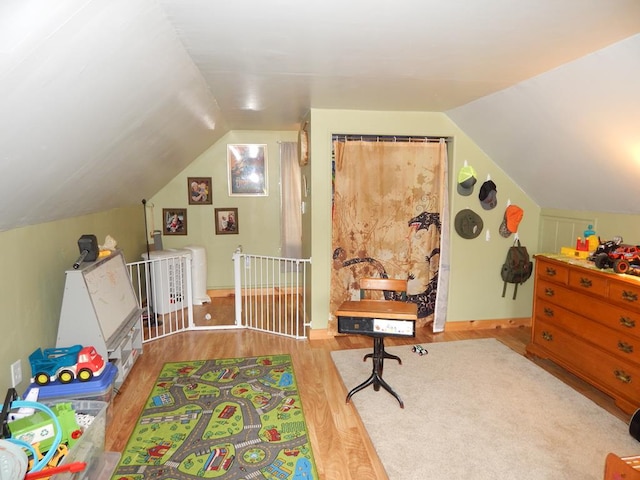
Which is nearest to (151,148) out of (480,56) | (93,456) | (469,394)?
(93,456)

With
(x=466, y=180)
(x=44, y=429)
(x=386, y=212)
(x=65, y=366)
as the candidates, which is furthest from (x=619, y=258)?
(x=65, y=366)

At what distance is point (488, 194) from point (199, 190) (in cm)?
407

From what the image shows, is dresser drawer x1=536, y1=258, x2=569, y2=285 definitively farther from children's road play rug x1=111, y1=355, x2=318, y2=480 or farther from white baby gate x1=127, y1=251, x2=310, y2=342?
children's road play rug x1=111, y1=355, x2=318, y2=480

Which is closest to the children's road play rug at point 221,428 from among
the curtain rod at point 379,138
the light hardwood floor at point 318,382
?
the light hardwood floor at point 318,382

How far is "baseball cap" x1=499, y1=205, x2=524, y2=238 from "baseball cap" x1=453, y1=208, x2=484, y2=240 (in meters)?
0.34

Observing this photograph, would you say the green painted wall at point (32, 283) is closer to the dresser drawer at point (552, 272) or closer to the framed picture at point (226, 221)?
the framed picture at point (226, 221)

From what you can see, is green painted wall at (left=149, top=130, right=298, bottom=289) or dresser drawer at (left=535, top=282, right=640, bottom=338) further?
green painted wall at (left=149, top=130, right=298, bottom=289)

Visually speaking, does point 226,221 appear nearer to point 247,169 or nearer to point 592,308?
point 247,169

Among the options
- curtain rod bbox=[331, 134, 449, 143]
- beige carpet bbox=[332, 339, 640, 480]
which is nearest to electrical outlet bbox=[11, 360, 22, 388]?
beige carpet bbox=[332, 339, 640, 480]

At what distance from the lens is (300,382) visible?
3.33 meters

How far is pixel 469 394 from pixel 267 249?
3894 millimetres

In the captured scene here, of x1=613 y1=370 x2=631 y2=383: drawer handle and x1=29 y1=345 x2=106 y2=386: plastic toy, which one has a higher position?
x1=29 y1=345 x2=106 y2=386: plastic toy

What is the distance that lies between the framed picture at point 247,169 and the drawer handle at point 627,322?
4682mm

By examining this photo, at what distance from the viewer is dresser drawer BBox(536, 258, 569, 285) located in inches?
133
